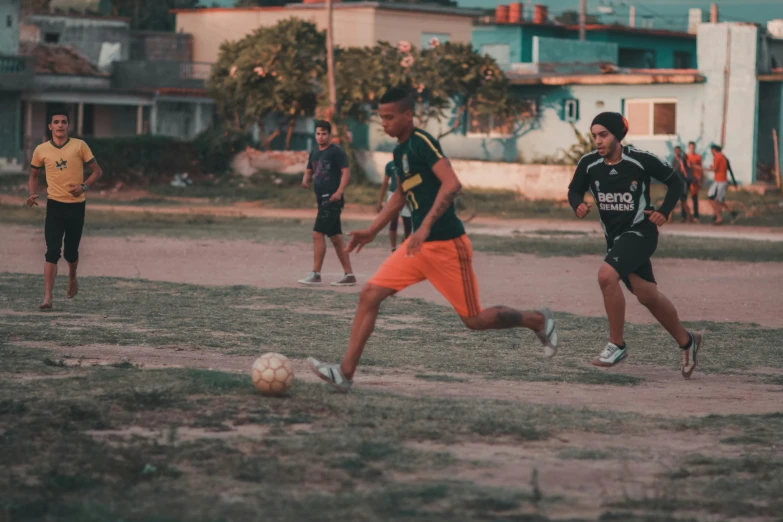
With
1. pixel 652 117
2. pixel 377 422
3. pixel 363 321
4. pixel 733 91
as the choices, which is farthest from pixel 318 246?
pixel 652 117

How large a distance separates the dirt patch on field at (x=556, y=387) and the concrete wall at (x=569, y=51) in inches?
1436

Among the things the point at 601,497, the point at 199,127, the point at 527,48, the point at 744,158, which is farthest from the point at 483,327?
the point at 527,48

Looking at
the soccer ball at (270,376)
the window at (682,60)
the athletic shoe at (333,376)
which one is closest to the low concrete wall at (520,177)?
the window at (682,60)

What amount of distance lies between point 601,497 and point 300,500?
1.30 m

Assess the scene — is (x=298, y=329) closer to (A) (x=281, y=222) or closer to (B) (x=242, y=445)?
(B) (x=242, y=445)

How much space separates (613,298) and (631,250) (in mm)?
403

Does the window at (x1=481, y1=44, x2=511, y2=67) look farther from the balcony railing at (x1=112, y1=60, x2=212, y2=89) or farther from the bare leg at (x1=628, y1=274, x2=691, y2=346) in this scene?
the bare leg at (x1=628, y1=274, x2=691, y2=346)

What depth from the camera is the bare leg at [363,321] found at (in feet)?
24.3

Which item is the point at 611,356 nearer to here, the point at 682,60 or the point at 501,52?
the point at 501,52

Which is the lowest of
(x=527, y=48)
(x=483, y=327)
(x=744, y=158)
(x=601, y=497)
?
(x=601, y=497)

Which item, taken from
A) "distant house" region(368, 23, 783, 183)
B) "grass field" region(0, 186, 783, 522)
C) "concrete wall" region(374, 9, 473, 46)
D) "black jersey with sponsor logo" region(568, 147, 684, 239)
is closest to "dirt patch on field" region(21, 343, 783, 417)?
"grass field" region(0, 186, 783, 522)

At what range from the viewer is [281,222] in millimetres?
28062

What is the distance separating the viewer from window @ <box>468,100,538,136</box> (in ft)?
136

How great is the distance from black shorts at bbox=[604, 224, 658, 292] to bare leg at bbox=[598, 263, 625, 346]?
0.05 meters
